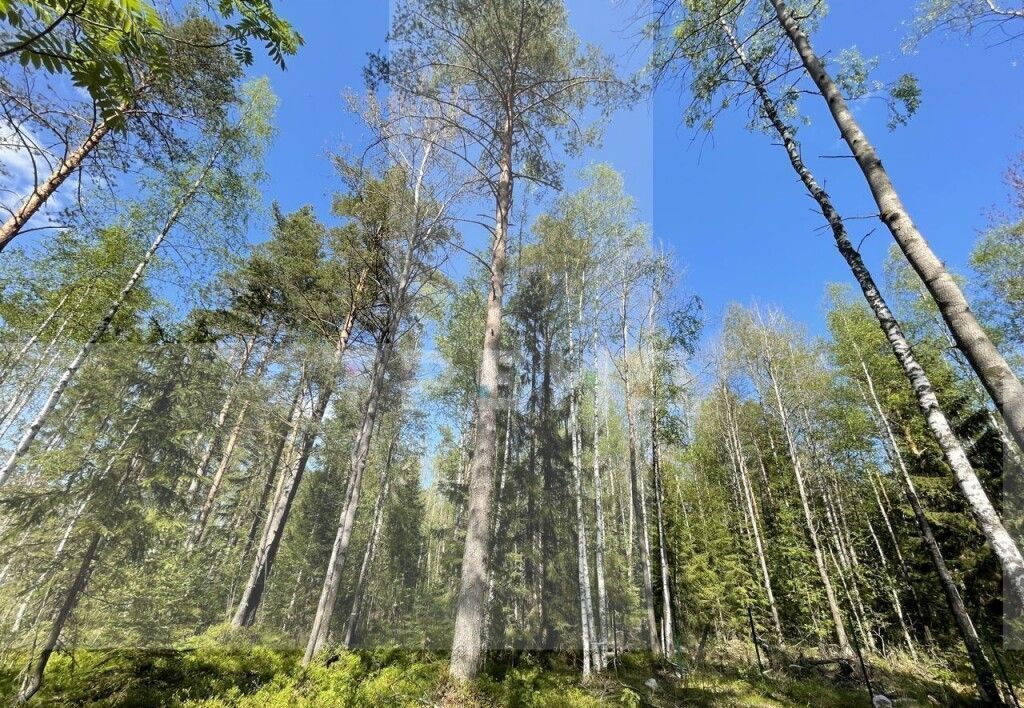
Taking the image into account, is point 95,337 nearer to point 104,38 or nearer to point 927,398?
point 104,38

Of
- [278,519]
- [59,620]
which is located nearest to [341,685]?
[59,620]

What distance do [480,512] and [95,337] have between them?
6.03 metres

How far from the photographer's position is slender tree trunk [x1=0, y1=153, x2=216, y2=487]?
4910 millimetres

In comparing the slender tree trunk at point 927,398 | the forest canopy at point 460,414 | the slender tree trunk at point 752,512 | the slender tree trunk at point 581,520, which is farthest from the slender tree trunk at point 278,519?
the slender tree trunk at point 752,512

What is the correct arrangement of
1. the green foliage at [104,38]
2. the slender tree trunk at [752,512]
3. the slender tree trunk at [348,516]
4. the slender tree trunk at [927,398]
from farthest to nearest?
the slender tree trunk at [752,512] → the slender tree trunk at [348,516] → the slender tree trunk at [927,398] → the green foliage at [104,38]

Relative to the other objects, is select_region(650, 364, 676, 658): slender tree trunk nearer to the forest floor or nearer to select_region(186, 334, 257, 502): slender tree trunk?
the forest floor

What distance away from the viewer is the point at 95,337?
217 inches

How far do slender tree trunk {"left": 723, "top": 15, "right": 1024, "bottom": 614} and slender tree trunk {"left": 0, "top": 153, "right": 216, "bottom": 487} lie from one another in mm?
9443

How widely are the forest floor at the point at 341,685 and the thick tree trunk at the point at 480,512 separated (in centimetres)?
31

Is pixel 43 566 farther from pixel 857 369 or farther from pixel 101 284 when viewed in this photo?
pixel 857 369

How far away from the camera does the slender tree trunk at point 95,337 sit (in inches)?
193

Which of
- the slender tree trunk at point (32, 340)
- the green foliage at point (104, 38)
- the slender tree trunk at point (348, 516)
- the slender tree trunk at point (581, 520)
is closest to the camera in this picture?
the green foliage at point (104, 38)

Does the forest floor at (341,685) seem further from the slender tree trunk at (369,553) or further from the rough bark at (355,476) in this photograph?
the slender tree trunk at (369,553)

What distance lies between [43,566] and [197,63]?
684cm
